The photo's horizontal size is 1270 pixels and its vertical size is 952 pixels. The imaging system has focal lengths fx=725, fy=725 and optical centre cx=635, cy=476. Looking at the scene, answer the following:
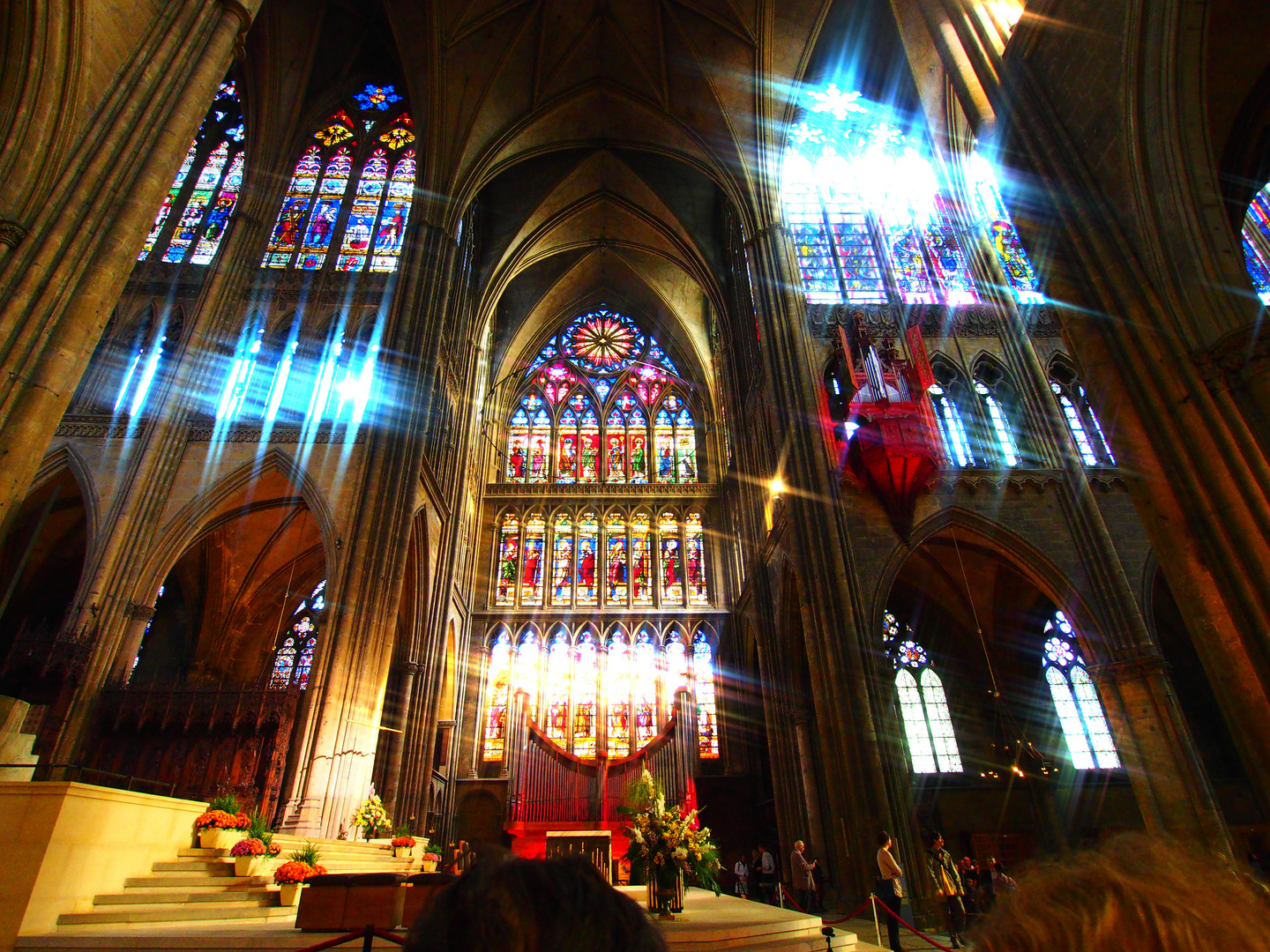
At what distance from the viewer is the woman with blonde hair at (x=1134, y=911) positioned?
73 cm

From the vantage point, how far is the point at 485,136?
19641mm

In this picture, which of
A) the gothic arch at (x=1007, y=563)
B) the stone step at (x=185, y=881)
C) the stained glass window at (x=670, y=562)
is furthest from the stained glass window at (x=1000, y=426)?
the stone step at (x=185, y=881)

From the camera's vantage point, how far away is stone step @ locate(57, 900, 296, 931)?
5.79 m

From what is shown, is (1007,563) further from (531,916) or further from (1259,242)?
(531,916)

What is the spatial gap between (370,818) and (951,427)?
12777 mm

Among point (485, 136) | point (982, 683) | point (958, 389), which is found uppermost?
point (485, 136)

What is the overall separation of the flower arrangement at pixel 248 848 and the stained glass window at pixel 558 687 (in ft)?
41.7

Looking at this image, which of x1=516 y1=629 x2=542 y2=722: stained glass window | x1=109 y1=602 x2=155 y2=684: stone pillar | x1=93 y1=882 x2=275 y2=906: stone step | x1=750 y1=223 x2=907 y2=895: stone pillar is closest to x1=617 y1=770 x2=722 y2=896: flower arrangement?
x1=93 y1=882 x2=275 y2=906: stone step

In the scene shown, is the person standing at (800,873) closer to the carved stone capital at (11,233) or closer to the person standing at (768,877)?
the person standing at (768,877)

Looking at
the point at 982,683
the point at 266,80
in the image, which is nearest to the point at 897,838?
the point at 982,683

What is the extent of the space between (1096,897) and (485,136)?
2166cm

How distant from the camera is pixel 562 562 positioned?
23.4 metres

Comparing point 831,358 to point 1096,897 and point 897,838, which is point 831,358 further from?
point 1096,897

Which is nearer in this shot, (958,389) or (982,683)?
(958,389)
